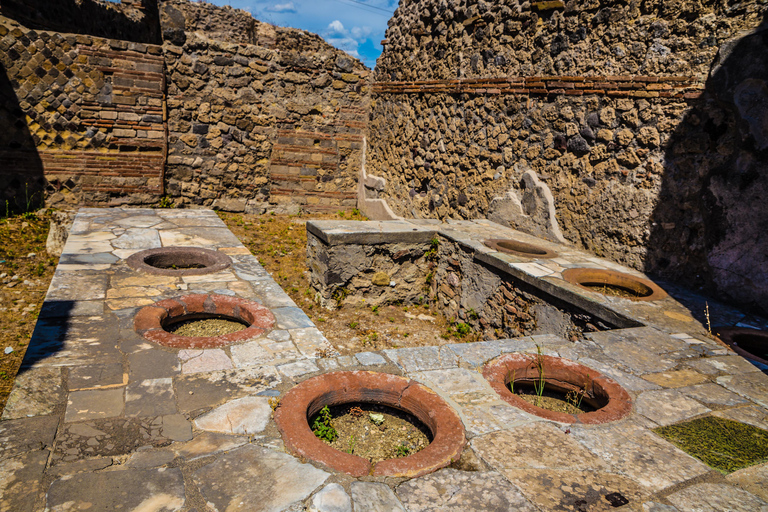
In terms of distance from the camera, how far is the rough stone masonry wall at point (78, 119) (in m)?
6.80

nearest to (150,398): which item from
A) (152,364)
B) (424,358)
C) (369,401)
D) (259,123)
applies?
(152,364)

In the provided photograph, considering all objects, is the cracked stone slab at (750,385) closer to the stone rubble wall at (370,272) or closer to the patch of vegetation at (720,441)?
the patch of vegetation at (720,441)

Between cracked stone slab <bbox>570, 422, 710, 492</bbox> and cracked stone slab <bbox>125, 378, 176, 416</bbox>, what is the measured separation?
6.51 ft

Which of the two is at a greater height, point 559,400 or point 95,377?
point 95,377

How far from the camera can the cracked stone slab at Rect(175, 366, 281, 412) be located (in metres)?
2.37

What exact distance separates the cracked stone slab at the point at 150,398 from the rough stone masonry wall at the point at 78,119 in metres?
6.18

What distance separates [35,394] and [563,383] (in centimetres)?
292

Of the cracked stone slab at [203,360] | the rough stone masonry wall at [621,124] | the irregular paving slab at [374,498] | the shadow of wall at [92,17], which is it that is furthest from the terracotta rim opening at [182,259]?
the shadow of wall at [92,17]

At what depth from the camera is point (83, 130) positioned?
7.25 metres

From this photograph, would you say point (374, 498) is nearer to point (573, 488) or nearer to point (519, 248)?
point (573, 488)

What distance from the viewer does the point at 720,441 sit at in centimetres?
223

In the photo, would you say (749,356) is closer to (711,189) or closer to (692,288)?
(692,288)

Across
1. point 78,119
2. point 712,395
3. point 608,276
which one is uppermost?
point 78,119

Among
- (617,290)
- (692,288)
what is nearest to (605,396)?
(617,290)
